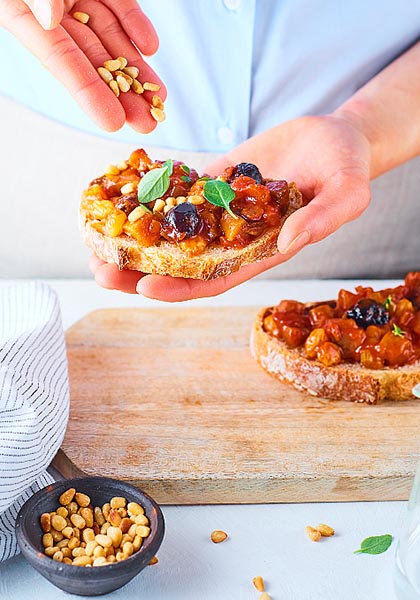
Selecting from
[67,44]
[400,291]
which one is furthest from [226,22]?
[400,291]

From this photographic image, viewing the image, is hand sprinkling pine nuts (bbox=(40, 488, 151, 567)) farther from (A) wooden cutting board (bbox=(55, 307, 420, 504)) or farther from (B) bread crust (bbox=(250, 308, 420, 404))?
(B) bread crust (bbox=(250, 308, 420, 404))

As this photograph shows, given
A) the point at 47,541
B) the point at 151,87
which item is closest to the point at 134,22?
the point at 151,87

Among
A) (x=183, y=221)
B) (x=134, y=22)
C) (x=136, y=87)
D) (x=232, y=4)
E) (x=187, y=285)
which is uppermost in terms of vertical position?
(x=134, y=22)

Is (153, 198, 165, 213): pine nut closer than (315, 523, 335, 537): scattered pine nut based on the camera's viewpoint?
No

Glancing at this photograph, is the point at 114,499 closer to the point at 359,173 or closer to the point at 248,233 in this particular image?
the point at 248,233

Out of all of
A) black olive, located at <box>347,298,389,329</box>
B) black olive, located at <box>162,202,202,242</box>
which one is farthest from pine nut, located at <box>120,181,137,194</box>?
black olive, located at <box>347,298,389,329</box>

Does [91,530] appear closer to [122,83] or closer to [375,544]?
[375,544]
